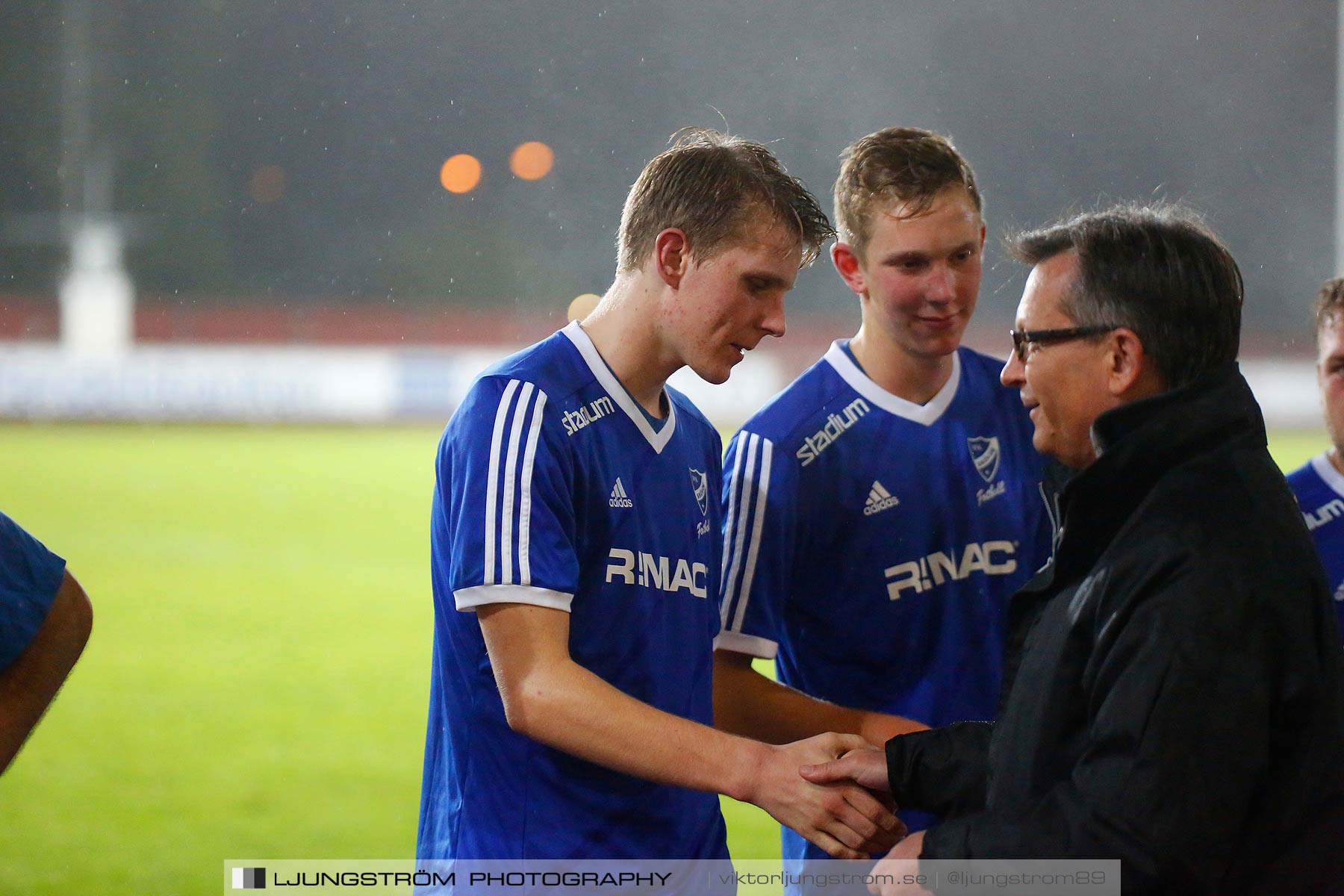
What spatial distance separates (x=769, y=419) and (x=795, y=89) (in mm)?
4994

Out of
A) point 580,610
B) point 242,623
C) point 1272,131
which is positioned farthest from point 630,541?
point 1272,131

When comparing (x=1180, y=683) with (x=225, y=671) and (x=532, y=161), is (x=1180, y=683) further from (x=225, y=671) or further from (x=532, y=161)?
(x=532, y=161)

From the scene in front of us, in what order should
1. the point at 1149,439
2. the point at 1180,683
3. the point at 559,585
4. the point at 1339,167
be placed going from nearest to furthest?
the point at 1180,683 → the point at 1149,439 → the point at 559,585 → the point at 1339,167

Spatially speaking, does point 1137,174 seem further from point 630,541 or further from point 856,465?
point 630,541

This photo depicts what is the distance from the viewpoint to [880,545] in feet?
7.24

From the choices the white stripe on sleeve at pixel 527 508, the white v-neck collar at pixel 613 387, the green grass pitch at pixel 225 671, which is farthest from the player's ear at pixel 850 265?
the green grass pitch at pixel 225 671

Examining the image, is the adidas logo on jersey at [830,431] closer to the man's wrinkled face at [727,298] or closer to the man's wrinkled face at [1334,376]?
the man's wrinkled face at [727,298]

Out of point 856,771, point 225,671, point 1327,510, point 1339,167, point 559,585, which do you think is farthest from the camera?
point 1339,167

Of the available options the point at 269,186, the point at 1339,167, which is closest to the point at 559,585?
the point at 1339,167

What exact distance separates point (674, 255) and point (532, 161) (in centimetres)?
1786

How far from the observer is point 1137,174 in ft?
33.6

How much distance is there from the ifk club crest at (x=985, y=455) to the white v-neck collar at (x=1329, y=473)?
2.40 feet

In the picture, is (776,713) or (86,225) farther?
(86,225)

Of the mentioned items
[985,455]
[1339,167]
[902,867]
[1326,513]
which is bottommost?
[902,867]
